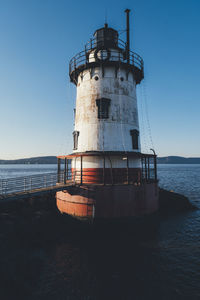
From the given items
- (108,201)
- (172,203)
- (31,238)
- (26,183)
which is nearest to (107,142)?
(108,201)

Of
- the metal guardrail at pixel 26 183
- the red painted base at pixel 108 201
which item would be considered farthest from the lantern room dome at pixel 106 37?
the red painted base at pixel 108 201

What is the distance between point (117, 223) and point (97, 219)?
5.14 ft

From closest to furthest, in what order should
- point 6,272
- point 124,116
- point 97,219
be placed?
1. point 6,272
2. point 97,219
3. point 124,116

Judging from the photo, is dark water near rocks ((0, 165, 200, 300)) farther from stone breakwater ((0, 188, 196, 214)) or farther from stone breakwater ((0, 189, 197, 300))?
stone breakwater ((0, 188, 196, 214))

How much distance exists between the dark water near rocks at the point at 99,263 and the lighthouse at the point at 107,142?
2227 mm

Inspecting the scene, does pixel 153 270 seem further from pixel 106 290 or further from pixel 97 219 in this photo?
pixel 97 219

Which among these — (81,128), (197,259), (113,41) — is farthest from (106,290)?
(113,41)

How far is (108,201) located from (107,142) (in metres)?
5.38

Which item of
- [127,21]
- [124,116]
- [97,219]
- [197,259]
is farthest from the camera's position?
[127,21]

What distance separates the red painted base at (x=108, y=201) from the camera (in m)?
14.7

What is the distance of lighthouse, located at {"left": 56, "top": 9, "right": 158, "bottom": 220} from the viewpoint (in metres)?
15.0

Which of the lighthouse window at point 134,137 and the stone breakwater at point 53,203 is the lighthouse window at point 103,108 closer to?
the lighthouse window at point 134,137

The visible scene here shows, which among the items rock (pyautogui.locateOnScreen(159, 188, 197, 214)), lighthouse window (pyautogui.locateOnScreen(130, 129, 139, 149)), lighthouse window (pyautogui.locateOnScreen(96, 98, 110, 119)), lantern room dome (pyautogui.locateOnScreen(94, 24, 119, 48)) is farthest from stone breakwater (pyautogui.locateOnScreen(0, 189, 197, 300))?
lantern room dome (pyautogui.locateOnScreen(94, 24, 119, 48))

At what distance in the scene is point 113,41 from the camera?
64.4ft
